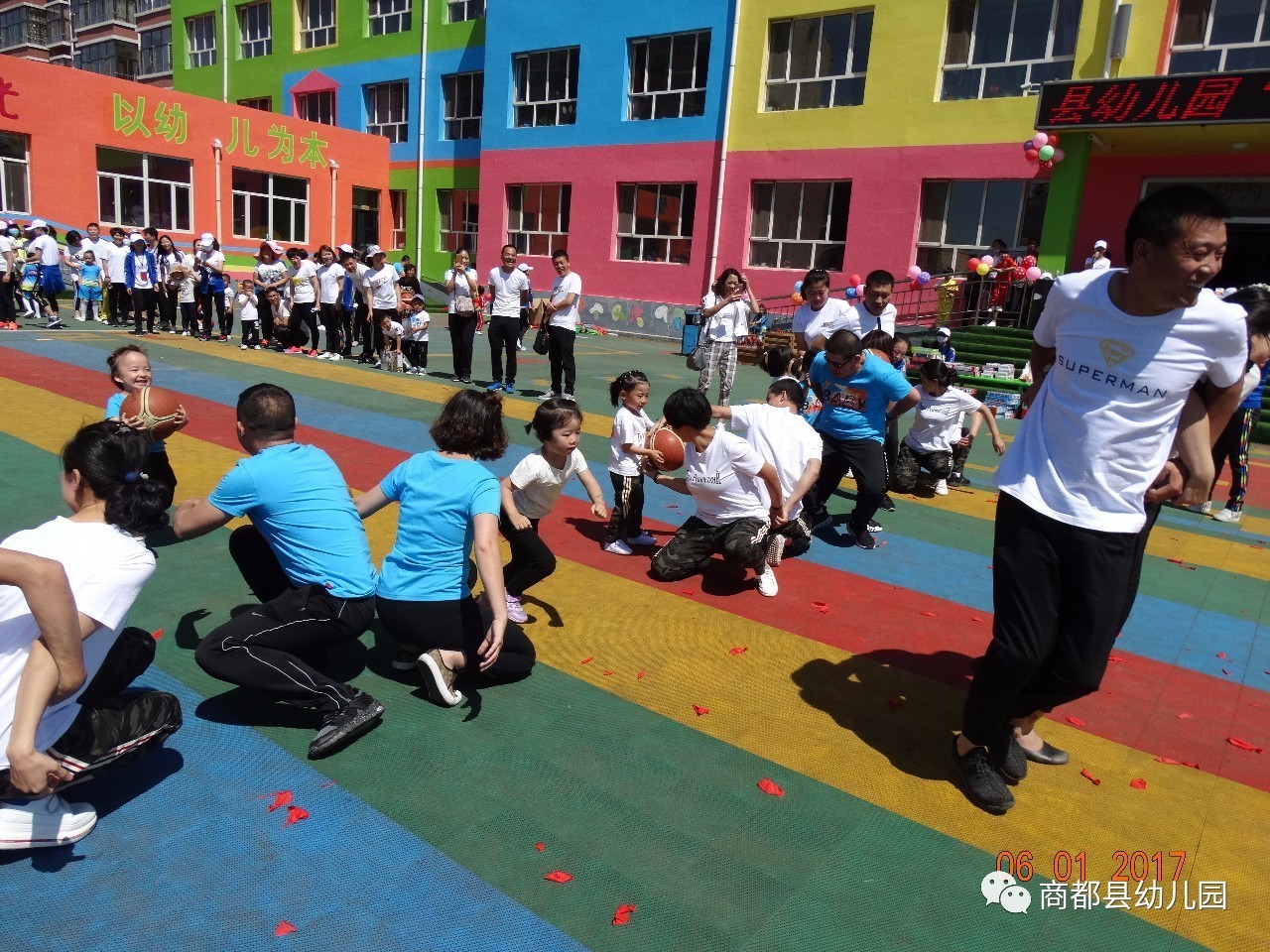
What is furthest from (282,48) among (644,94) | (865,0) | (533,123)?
(865,0)

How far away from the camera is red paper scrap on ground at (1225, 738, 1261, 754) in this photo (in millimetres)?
3859

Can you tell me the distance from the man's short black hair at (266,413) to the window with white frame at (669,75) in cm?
2177

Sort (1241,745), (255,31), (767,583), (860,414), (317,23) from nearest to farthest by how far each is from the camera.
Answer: (1241,745) < (767,583) < (860,414) < (317,23) < (255,31)

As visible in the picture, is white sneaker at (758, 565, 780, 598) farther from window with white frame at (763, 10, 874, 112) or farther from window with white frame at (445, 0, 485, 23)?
window with white frame at (445, 0, 485, 23)

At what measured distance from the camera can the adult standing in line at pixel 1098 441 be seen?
2.80 m

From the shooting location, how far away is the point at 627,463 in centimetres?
592

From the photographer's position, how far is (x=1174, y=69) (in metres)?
17.1

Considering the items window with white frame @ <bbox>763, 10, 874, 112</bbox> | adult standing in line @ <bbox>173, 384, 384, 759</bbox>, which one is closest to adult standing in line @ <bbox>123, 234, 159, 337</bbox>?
window with white frame @ <bbox>763, 10, 874, 112</bbox>

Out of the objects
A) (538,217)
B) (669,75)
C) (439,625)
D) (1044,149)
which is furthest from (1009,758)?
(538,217)

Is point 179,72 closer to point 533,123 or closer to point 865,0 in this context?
point 533,123

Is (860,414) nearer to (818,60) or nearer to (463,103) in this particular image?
(818,60)

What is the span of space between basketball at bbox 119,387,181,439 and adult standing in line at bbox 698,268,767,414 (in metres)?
6.84

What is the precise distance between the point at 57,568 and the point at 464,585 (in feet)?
5.21

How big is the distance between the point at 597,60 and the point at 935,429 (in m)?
20.3
